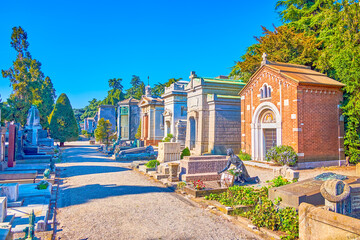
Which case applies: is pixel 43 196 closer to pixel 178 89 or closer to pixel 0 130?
pixel 0 130

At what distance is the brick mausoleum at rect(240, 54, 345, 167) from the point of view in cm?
1409

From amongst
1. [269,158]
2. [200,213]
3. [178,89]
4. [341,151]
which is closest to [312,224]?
[200,213]

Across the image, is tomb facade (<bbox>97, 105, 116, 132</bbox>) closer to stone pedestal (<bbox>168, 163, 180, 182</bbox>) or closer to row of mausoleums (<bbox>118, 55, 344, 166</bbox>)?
row of mausoleums (<bbox>118, 55, 344, 166</bbox>)

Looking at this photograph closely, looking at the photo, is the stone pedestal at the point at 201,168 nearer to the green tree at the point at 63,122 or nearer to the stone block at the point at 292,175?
the stone block at the point at 292,175

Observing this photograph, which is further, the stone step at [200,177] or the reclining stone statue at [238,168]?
the stone step at [200,177]

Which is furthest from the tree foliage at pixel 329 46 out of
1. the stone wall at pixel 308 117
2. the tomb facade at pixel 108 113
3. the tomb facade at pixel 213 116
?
the tomb facade at pixel 108 113

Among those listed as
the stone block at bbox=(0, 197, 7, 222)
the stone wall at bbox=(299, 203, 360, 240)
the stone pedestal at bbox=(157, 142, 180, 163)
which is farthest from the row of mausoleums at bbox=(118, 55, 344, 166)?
the stone block at bbox=(0, 197, 7, 222)

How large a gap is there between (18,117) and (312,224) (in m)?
30.7

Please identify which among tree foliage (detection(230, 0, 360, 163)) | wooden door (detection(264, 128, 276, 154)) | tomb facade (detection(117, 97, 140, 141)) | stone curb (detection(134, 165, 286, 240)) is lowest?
stone curb (detection(134, 165, 286, 240))

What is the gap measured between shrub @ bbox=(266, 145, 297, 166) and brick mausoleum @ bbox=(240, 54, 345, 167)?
375 mm

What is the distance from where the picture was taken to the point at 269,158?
14.9 meters

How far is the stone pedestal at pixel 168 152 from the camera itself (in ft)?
52.7

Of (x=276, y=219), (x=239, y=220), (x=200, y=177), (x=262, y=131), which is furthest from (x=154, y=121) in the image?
(x=276, y=219)

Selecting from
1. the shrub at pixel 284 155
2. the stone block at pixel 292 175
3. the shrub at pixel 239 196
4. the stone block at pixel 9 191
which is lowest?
the shrub at pixel 239 196
